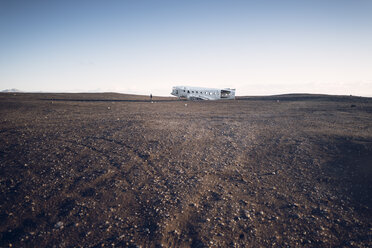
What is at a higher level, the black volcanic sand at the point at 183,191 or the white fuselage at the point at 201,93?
the white fuselage at the point at 201,93

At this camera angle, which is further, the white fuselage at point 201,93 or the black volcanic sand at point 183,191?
the white fuselage at point 201,93

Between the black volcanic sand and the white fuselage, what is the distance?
2787 centimetres

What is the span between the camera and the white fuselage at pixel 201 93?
3722 centimetres

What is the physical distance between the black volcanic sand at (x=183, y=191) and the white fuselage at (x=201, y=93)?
27.9 meters

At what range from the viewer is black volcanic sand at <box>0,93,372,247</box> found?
4199 mm

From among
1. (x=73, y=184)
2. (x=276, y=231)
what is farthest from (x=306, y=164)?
(x=73, y=184)

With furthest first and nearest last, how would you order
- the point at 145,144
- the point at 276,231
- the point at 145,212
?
1. the point at 145,144
2. the point at 145,212
3. the point at 276,231

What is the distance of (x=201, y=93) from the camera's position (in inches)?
1540

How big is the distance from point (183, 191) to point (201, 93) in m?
34.7

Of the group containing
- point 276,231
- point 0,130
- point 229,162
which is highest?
point 0,130

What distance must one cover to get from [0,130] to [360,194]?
57.1 ft

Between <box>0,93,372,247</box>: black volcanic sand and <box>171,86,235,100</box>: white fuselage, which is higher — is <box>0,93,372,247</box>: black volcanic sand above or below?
below

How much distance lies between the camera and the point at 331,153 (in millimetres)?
8398

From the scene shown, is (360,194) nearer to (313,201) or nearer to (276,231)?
(313,201)
